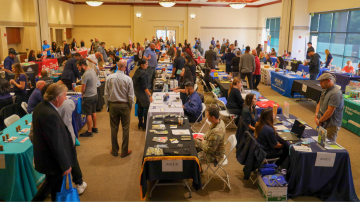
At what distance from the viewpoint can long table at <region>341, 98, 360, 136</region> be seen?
593 cm

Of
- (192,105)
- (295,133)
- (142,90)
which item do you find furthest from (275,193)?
(142,90)

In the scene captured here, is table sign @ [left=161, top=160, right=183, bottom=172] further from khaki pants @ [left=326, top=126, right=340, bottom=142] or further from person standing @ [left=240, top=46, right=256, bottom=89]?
person standing @ [left=240, top=46, right=256, bottom=89]

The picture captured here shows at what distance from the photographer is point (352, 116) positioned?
20.0 feet

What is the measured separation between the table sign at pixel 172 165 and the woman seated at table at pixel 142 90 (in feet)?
7.09

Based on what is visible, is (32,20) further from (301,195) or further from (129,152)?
(301,195)

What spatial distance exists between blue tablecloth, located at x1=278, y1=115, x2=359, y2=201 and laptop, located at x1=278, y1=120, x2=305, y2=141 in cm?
30

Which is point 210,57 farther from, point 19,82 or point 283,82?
point 19,82

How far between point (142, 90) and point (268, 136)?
2.70 m

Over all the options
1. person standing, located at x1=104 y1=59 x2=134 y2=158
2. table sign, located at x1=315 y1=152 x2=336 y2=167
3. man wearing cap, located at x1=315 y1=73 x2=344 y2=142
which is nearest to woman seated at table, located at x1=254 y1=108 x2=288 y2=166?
table sign, located at x1=315 y1=152 x2=336 y2=167

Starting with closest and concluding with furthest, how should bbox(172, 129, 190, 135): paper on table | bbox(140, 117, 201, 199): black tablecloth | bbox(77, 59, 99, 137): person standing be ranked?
1. bbox(140, 117, 201, 199): black tablecloth
2. bbox(172, 129, 190, 135): paper on table
3. bbox(77, 59, 99, 137): person standing

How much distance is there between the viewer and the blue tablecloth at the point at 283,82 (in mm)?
9205

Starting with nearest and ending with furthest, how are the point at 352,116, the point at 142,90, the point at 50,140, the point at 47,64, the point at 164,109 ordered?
the point at 50,140 → the point at 164,109 → the point at 142,90 → the point at 352,116 → the point at 47,64

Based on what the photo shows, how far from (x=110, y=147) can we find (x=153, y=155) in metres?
2.12

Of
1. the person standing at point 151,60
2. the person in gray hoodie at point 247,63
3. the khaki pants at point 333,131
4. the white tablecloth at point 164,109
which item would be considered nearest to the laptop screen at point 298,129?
the khaki pants at point 333,131
